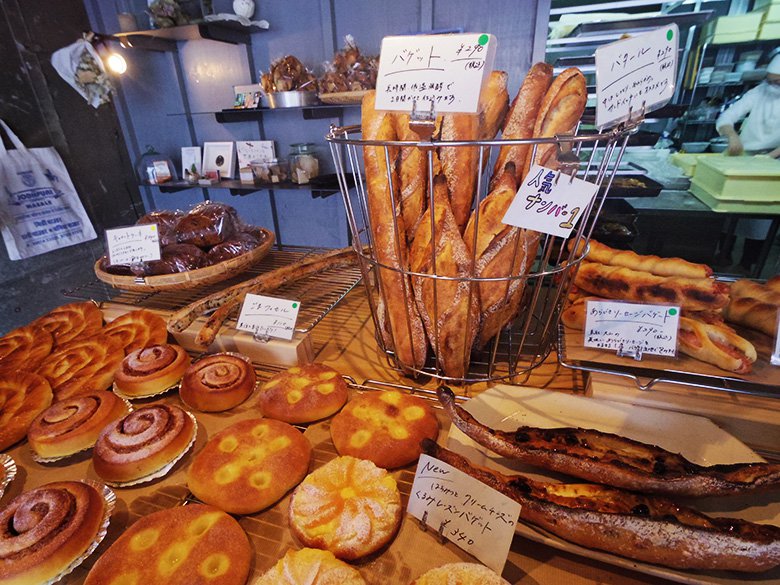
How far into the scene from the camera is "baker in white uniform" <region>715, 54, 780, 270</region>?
8.20 feet

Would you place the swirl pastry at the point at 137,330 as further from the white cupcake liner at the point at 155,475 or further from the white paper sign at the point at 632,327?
the white paper sign at the point at 632,327

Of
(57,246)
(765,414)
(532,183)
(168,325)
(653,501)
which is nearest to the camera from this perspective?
(653,501)

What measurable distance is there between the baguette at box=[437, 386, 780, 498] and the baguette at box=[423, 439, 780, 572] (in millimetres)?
35

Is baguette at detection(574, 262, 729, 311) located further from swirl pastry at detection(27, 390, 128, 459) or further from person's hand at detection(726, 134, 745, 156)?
person's hand at detection(726, 134, 745, 156)

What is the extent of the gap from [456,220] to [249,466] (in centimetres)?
76

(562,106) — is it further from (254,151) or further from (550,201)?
(254,151)

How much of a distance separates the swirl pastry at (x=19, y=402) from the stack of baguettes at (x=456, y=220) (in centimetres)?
99

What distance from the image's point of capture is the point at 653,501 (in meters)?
0.70

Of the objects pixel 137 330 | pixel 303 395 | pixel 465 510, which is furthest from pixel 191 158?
pixel 465 510

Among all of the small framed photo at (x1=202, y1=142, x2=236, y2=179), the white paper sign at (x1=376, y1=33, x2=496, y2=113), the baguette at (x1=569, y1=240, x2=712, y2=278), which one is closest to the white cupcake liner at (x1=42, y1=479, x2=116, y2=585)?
the white paper sign at (x1=376, y1=33, x2=496, y2=113)

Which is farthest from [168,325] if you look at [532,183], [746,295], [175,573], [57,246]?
[57,246]

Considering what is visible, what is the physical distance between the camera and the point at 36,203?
287 cm

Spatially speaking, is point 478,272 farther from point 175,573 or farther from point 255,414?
point 175,573

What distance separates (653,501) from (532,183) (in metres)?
0.60
